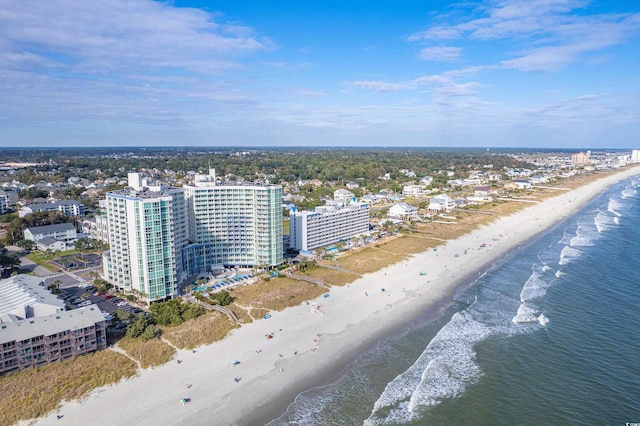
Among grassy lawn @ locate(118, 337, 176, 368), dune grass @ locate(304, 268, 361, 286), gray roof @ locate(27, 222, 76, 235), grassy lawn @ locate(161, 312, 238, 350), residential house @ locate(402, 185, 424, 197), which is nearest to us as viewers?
grassy lawn @ locate(118, 337, 176, 368)

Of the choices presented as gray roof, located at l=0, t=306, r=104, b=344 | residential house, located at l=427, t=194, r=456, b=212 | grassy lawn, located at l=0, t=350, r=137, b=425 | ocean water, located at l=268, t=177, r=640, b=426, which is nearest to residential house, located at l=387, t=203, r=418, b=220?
residential house, located at l=427, t=194, r=456, b=212

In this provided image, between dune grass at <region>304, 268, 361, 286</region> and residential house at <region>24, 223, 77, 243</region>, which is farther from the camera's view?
residential house at <region>24, 223, 77, 243</region>

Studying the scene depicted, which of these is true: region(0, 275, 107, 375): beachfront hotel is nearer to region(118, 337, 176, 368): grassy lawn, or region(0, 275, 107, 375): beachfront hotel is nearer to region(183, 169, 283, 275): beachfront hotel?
region(118, 337, 176, 368): grassy lawn

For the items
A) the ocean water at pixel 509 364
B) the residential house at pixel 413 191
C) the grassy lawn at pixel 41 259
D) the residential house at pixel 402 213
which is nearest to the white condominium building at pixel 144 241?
the grassy lawn at pixel 41 259

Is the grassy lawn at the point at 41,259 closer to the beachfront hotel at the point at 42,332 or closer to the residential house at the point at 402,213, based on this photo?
the beachfront hotel at the point at 42,332

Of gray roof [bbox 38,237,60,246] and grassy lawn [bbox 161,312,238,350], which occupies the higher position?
gray roof [bbox 38,237,60,246]

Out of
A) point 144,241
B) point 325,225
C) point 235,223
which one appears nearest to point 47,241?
point 235,223
